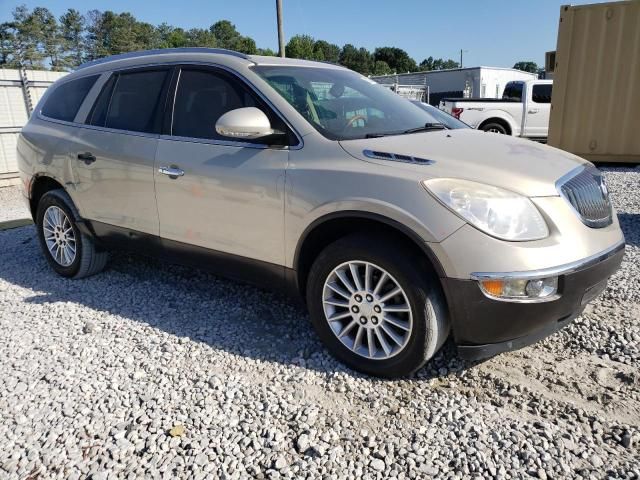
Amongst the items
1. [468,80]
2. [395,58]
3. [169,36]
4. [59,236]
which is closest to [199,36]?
[169,36]

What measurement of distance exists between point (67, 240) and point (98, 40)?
266 ft

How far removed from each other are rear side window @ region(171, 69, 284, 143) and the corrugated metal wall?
28.9ft

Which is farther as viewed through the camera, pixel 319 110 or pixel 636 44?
pixel 636 44

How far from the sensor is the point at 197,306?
3.92m

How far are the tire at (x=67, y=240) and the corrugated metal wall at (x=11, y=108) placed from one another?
7383 mm

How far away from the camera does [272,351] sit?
10.5 ft

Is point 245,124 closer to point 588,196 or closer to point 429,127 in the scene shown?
point 429,127

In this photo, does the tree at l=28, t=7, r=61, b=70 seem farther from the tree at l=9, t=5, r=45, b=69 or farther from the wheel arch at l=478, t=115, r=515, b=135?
the wheel arch at l=478, t=115, r=515, b=135

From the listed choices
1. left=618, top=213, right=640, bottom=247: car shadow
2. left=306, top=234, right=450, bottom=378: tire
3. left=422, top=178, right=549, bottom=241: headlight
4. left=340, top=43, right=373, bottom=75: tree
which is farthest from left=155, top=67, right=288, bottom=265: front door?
left=340, top=43, right=373, bottom=75: tree

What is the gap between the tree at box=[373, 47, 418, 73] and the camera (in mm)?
104938

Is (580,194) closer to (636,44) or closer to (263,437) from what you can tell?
(263,437)

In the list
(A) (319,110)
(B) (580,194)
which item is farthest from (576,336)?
(A) (319,110)

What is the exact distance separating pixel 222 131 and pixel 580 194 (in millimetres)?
2005

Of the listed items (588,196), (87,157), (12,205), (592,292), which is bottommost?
(12,205)
